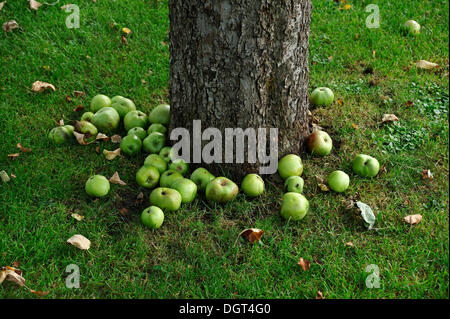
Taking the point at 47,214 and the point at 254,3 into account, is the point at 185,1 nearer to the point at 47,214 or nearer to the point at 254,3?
the point at 254,3

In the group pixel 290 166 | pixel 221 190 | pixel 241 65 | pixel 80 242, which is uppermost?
pixel 241 65

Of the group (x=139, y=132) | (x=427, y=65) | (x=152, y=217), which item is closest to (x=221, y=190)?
(x=152, y=217)

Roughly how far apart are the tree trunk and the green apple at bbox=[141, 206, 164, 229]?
76cm

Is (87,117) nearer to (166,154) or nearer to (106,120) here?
(106,120)

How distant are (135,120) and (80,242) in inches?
56.4

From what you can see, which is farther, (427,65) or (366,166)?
(427,65)

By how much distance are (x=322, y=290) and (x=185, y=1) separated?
2.26 meters

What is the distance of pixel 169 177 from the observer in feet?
12.5

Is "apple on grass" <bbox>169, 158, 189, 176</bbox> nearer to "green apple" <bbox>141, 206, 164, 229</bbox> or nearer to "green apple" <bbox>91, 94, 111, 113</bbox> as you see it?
"green apple" <bbox>141, 206, 164, 229</bbox>

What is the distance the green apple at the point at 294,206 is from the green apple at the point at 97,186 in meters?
1.44

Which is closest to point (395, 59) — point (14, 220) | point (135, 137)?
point (135, 137)

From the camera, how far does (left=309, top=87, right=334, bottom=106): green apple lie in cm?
471

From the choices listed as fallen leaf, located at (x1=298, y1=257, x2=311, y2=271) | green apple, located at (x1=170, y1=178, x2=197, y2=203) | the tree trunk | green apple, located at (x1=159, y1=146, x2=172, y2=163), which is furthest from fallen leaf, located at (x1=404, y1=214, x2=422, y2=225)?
green apple, located at (x1=159, y1=146, x2=172, y2=163)

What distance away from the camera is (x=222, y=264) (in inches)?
130
